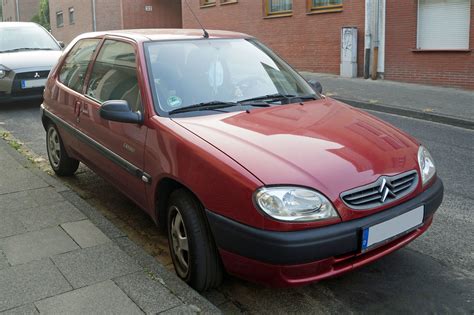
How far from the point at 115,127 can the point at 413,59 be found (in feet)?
33.8

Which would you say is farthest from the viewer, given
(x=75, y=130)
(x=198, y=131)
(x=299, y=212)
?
(x=75, y=130)

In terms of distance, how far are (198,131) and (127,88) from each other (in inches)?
41.3

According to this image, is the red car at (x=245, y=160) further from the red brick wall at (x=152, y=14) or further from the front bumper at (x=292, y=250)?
the red brick wall at (x=152, y=14)

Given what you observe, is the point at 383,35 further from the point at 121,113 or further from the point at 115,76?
the point at 121,113

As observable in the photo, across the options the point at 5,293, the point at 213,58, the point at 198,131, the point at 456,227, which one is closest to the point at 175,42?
the point at 213,58

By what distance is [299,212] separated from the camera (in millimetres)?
2842

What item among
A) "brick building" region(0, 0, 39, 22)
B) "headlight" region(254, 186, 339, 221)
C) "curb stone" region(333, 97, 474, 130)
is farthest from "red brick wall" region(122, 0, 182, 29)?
"headlight" region(254, 186, 339, 221)

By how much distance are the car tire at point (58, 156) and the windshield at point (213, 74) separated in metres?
2.00

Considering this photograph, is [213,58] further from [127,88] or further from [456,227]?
[456,227]

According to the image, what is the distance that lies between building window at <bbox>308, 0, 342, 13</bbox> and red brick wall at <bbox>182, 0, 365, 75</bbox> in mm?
152

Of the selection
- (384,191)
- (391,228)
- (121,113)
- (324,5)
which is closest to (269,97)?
(121,113)

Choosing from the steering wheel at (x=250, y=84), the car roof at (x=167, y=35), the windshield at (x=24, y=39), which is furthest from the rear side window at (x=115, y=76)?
the windshield at (x=24, y=39)

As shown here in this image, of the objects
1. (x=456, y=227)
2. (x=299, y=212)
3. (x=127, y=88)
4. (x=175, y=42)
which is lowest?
(x=456, y=227)

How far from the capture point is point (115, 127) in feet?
13.7
